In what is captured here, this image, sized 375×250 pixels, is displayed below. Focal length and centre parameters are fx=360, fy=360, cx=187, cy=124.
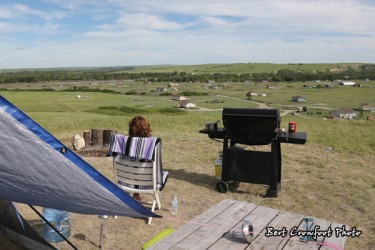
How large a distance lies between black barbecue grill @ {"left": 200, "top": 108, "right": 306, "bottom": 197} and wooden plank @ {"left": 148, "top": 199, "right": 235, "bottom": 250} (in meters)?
2.62

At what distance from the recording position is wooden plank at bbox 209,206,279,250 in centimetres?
324

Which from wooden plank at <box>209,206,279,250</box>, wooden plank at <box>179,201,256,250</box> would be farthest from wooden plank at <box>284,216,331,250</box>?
wooden plank at <box>179,201,256,250</box>

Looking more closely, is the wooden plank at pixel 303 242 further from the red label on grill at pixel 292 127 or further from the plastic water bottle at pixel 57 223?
the red label on grill at pixel 292 127

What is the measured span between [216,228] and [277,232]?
1.99ft

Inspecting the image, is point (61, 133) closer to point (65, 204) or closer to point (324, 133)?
point (324, 133)

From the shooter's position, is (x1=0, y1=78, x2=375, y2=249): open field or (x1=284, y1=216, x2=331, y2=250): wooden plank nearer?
(x1=284, y1=216, x2=331, y2=250): wooden plank

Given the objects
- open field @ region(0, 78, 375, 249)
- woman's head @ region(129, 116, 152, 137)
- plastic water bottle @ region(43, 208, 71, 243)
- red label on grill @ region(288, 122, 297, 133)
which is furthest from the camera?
red label on grill @ region(288, 122, 297, 133)

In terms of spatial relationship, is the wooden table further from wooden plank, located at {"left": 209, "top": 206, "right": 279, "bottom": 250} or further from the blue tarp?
the blue tarp

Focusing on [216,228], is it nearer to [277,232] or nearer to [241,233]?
[241,233]

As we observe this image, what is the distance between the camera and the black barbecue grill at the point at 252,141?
21.5 feet

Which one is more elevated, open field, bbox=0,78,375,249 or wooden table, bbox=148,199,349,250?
wooden table, bbox=148,199,349,250

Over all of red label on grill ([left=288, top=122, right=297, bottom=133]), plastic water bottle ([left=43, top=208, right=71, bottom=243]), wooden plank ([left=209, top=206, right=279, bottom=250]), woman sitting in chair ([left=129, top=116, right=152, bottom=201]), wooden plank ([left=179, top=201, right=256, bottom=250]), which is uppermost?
woman sitting in chair ([left=129, top=116, right=152, bottom=201])

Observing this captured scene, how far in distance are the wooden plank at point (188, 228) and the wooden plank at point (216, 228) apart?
44 mm

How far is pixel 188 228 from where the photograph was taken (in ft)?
11.7
